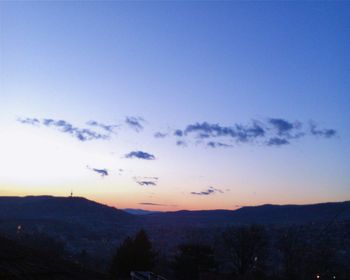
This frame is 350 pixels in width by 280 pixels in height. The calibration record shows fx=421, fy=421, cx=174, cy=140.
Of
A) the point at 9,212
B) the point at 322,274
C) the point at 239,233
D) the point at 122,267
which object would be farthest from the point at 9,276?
the point at 9,212

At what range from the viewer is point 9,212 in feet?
640

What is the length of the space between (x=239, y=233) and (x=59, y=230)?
11011 cm

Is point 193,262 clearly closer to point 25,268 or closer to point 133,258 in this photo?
point 133,258

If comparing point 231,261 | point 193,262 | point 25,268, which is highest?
point 25,268

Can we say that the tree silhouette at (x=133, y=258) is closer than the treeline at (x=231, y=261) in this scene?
Yes

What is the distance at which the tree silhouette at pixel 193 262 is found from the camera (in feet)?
175

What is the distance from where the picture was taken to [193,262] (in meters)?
53.3

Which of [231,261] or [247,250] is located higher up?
[247,250]

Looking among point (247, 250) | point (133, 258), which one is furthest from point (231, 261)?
point (133, 258)

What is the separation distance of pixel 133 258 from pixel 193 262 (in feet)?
25.3

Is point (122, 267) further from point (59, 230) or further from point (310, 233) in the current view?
point (59, 230)

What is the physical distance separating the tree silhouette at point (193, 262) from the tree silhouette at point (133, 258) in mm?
3860

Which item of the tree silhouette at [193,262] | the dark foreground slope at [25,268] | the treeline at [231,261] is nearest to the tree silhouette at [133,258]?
the treeline at [231,261]

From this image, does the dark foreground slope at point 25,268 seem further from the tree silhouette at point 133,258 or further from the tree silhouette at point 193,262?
the tree silhouette at point 193,262
